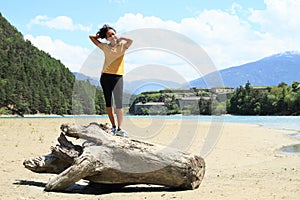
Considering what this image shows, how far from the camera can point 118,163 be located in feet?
31.2

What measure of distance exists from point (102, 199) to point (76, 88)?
5.94 meters

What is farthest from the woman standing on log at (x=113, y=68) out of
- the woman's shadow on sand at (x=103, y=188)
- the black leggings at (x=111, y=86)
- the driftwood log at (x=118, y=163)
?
the woman's shadow on sand at (x=103, y=188)

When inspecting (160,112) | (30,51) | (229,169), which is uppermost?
(30,51)

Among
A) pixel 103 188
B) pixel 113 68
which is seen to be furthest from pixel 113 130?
pixel 113 68

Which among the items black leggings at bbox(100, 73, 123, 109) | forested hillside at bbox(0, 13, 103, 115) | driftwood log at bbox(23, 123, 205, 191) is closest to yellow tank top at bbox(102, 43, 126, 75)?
black leggings at bbox(100, 73, 123, 109)

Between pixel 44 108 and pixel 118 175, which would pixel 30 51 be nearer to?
pixel 44 108

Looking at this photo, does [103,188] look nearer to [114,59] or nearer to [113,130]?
[113,130]

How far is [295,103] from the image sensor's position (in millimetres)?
130500

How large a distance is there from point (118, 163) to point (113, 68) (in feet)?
7.79

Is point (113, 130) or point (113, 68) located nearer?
point (113, 68)

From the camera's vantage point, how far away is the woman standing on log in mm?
10008

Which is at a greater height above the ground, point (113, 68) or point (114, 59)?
point (114, 59)

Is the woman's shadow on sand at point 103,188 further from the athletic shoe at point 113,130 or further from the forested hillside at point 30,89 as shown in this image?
the forested hillside at point 30,89

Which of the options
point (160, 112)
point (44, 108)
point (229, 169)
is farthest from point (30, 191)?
point (44, 108)
